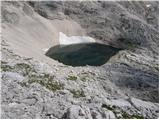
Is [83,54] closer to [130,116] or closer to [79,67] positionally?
[79,67]

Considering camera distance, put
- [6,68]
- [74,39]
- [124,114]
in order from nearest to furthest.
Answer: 1. [124,114]
2. [6,68]
3. [74,39]

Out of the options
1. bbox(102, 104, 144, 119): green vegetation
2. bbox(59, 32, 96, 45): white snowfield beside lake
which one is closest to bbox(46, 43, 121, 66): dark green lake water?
bbox(59, 32, 96, 45): white snowfield beside lake

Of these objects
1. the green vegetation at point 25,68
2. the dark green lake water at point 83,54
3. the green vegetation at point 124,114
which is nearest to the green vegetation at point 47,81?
the green vegetation at point 25,68

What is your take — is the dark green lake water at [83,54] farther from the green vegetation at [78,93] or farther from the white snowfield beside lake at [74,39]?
the green vegetation at [78,93]

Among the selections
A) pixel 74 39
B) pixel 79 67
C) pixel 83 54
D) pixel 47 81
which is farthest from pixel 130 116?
pixel 74 39

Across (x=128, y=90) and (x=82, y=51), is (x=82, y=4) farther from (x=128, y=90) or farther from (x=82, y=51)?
(x=128, y=90)

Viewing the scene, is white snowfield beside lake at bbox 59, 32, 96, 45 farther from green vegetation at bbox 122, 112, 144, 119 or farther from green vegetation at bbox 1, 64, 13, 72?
green vegetation at bbox 122, 112, 144, 119

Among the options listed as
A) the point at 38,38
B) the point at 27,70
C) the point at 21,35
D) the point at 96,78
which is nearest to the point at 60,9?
the point at 38,38
